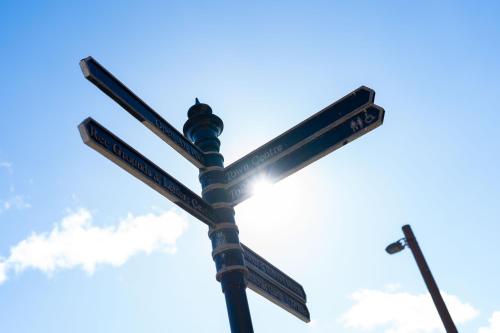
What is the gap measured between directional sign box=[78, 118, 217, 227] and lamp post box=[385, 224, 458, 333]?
3.68 metres

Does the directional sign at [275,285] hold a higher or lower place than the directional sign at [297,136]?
lower

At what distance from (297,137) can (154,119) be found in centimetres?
170

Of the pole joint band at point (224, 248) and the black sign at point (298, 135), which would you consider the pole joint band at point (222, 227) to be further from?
the black sign at point (298, 135)

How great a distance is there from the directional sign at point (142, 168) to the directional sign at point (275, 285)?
2.44 ft

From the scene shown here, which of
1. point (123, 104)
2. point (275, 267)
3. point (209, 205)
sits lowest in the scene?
point (275, 267)

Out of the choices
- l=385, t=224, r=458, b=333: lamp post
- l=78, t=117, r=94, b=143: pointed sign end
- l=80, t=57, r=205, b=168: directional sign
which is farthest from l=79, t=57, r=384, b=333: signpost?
l=385, t=224, r=458, b=333: lamp post

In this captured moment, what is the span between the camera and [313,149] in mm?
5539

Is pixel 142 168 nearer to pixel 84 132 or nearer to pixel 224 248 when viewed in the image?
pixel 84 132

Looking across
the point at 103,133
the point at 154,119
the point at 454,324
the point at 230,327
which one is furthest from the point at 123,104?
the point at 454,324

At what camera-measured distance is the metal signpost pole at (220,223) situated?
15.9 ft

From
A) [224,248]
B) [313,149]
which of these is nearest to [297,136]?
[313,149]

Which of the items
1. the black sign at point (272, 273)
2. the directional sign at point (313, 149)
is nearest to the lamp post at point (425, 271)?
the black sign at point (272, 273)

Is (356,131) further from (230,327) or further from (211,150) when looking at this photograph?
(230,327)

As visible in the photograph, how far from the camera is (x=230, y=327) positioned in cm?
473
